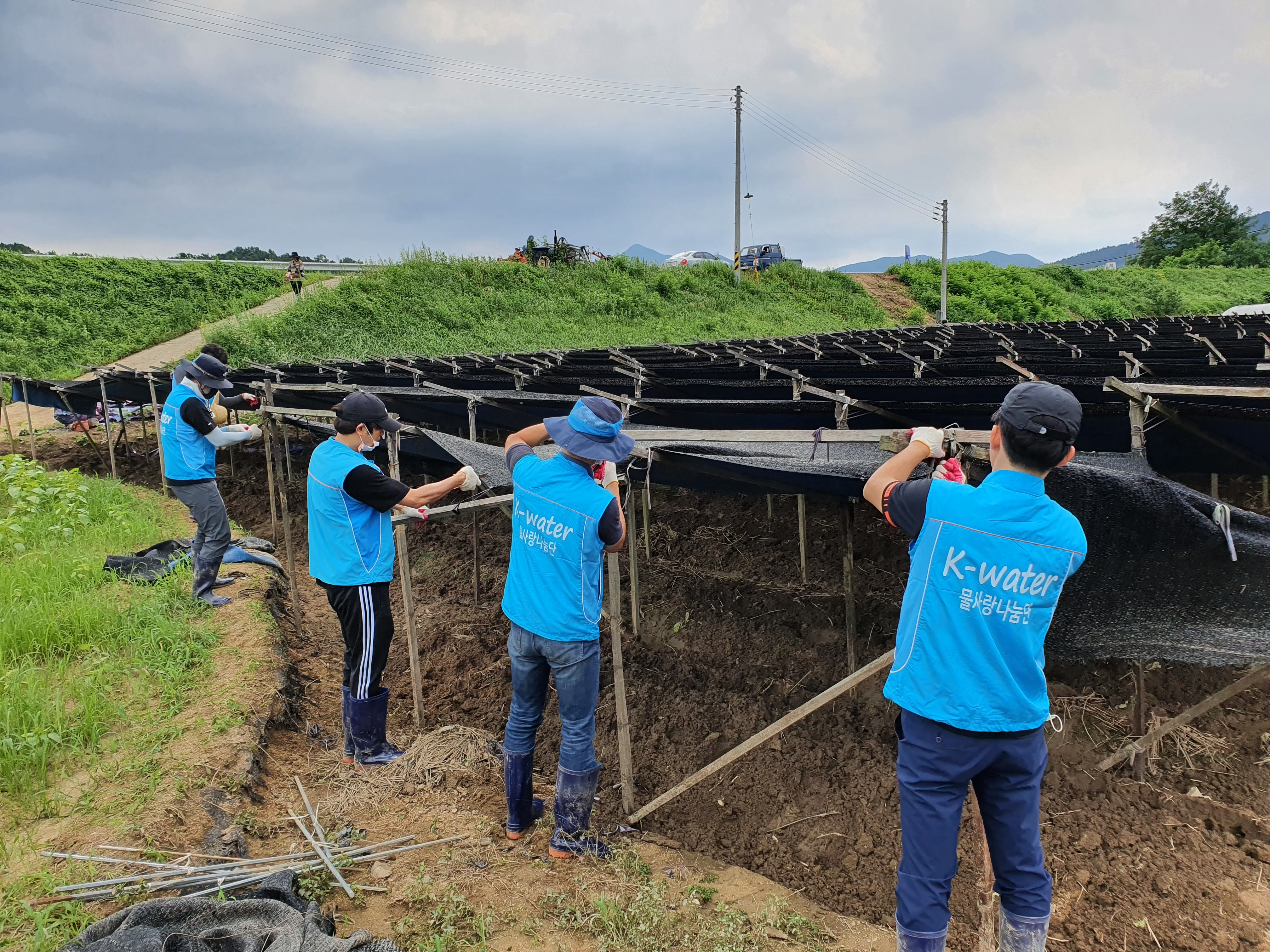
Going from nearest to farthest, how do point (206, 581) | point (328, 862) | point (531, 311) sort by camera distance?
point (328, 862) → point (206, 581) → point (531, 311)

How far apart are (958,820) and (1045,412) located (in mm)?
1180

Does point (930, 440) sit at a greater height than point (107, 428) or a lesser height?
greater

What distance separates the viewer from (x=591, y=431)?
2.90 meters

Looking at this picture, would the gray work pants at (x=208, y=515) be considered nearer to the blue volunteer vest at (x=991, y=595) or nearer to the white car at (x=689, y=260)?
the blue volunteer vest at (x=991, y=595)

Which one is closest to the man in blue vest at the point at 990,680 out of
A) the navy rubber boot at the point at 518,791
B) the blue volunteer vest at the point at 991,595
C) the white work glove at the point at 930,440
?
the blue volunteer vest at the point at 991,595

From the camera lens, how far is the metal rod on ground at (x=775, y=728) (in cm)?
265

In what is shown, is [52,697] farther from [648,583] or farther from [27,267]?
[27,267]

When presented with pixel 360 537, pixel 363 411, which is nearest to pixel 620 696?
pixel 360 537

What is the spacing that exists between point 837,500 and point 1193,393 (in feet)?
5.67

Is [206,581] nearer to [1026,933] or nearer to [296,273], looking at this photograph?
[1026,933]

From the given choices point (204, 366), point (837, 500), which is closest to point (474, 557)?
point (204, 366)

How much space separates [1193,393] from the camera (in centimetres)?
285

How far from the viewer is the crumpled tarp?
2.23 m

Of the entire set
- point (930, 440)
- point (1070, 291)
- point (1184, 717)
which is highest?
point (1070, 291)
